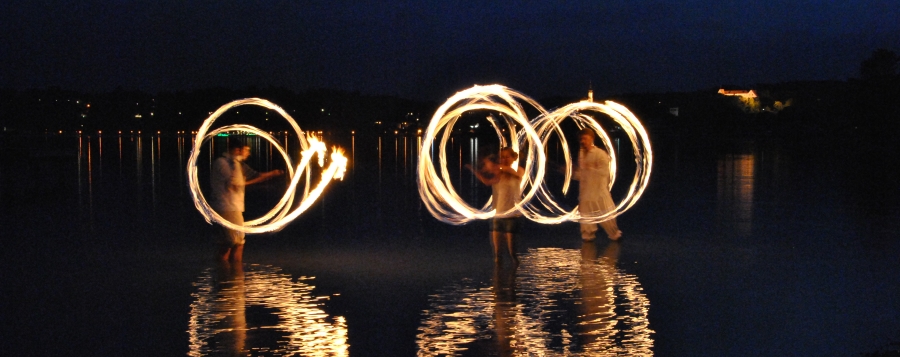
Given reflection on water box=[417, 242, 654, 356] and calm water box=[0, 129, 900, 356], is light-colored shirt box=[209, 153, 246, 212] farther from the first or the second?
reflection on water box=[417, 242, 654, 356]

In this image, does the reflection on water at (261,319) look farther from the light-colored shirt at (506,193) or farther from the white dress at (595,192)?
the white dress at (595,192)

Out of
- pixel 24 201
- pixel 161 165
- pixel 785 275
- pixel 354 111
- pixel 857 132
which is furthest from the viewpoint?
pixel 354 111

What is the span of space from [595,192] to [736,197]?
27.2 ft

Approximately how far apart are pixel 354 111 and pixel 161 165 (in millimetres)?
122768

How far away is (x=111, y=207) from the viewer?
1852cm

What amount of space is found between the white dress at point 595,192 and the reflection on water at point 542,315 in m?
2.35

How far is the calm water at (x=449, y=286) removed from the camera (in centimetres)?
727

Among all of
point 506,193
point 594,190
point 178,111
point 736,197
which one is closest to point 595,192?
point 594,190

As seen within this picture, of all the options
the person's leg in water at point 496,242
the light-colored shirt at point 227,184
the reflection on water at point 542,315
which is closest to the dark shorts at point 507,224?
the person's leg in water at point 496,242

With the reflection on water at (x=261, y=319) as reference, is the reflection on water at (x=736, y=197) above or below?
above

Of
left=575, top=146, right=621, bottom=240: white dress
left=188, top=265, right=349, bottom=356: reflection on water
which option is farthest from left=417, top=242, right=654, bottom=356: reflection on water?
left=575, top=146, right=621, bottom=240: white dress

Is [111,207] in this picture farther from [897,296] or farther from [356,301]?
[897,296]

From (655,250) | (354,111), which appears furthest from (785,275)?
(354,111)

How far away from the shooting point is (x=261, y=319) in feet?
26.1
